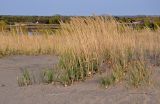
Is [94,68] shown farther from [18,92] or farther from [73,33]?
[18,92]

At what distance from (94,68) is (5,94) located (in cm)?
A: 264

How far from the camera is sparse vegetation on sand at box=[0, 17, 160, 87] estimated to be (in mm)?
10875

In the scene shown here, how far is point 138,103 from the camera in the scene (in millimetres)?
8797

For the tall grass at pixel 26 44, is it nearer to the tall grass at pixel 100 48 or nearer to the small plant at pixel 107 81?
the tall grass at pixel 100 48

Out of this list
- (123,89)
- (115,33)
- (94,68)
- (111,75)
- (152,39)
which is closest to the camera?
(123,89)

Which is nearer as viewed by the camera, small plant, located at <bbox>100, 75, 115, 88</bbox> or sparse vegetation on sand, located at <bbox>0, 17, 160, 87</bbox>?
small plant, located at <bbox>100, 75, 115, 88</bbox>

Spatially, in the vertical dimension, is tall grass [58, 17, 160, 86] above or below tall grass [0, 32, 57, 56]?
above

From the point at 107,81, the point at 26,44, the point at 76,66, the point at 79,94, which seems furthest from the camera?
the point at 26,44

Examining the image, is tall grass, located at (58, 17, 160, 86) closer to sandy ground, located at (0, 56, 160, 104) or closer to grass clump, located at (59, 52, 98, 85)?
grass clump, located at (59, 52, 98, 85)

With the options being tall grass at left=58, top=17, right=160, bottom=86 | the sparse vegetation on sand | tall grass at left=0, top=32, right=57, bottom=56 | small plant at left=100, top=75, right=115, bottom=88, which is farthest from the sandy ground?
tall grass at left=0, top=32, right=57, bottom=56

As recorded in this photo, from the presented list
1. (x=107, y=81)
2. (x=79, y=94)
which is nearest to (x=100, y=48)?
(x=107, y=81)

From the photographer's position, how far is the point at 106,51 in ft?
40.8

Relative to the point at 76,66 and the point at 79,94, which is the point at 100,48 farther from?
the point at 79,94

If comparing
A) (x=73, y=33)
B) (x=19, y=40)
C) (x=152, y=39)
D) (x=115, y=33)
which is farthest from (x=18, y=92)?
(x=19, y=40)
